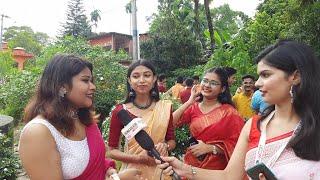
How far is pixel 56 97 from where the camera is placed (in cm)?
220

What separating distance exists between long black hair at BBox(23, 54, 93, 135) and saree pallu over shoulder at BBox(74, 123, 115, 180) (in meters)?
0.16

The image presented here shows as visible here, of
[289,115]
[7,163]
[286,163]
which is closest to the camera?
[286,163]

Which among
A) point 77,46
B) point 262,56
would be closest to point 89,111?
point 262,56

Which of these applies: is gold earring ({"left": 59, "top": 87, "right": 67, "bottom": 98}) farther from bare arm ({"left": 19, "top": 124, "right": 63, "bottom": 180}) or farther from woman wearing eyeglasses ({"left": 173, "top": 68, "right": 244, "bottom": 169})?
woman wearing eyeglasses ({"left": 173, "top": 68, "right": 244, "bottom": 169})

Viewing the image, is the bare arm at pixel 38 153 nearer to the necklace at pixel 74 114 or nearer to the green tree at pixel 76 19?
the necklace at pixel 74 114

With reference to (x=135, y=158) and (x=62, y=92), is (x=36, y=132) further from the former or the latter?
(x=135, y=158)

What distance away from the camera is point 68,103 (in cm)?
227

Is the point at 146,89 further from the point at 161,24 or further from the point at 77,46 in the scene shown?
the point at 161,24

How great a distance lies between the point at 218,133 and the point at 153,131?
651mm

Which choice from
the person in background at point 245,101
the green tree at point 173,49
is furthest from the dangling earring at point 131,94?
the green tree at point 173,49

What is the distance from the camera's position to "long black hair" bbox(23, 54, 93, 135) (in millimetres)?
2166

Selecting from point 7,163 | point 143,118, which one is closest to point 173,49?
point 7,163

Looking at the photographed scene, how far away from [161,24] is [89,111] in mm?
17660

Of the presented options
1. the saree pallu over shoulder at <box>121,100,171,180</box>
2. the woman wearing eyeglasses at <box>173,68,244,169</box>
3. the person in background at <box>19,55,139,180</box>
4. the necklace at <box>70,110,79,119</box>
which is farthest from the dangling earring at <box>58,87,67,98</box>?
the woman wearing eyeglasses at <box>173,68,244,169</box>
